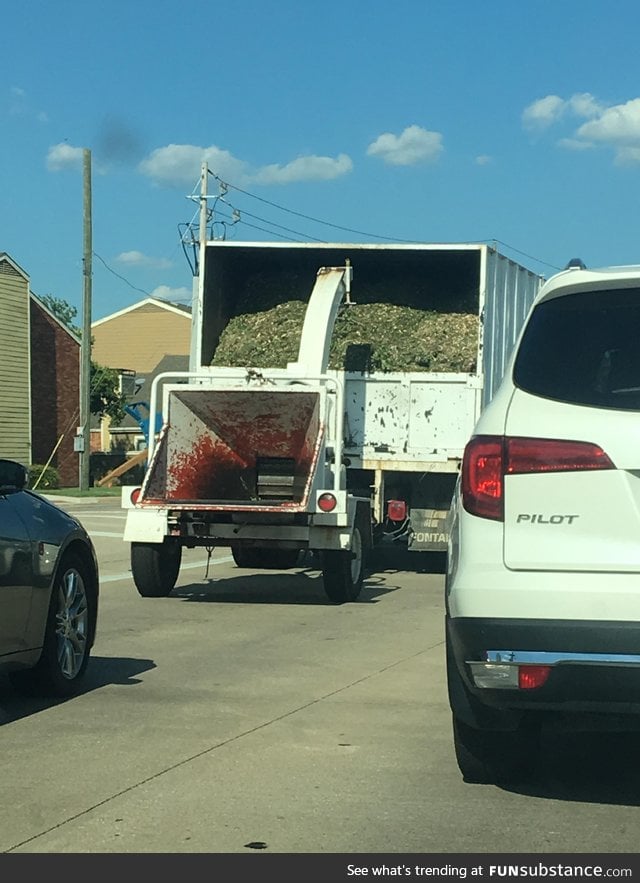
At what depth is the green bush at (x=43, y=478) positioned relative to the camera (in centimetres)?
4312

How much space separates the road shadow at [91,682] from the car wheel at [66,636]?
0.07 metres

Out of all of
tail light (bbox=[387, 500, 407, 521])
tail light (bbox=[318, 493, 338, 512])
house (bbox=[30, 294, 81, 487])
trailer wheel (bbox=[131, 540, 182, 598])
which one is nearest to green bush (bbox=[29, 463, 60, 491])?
house (bbox=[30, 294, 81, 487])

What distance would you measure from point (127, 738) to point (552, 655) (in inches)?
110

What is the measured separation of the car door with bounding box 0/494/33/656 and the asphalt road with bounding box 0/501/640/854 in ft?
1.55

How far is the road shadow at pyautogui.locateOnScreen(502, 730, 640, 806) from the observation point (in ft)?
19.4

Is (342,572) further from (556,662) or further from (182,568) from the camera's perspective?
(556,662)

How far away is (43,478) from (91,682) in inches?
1413

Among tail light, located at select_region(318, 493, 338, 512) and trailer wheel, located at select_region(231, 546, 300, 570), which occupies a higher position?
tail light, located at select_region(318, 493, 338, 512)

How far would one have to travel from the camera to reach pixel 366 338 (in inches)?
664

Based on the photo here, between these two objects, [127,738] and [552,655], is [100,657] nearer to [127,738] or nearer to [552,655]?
[127,738]

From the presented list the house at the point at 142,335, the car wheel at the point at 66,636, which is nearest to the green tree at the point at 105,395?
the house at the point at 142,335

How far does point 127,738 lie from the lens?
279 inches

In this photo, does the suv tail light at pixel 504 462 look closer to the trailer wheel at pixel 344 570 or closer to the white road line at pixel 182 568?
the trailer wheel at pixel 344 570

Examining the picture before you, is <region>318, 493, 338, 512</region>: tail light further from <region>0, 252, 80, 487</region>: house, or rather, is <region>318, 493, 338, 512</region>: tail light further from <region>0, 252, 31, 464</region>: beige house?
<region>0, 252, 31, 464</region>: beige house
